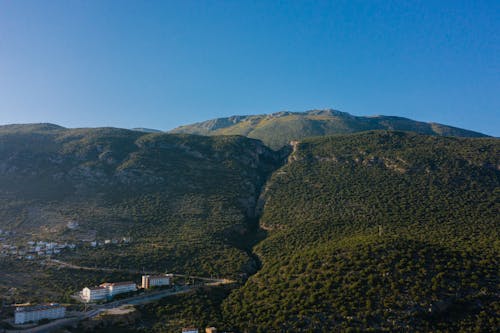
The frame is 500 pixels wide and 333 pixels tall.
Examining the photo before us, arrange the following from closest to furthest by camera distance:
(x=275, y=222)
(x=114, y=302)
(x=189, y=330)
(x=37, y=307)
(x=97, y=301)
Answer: (x=189, y=330) < (x=37, y=307) < (x=114, y=302) < (x=97, y=301) < (x=275, y=222)

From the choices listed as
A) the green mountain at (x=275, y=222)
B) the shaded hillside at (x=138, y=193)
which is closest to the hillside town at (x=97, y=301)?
the green mountain at (x=275, y=222)

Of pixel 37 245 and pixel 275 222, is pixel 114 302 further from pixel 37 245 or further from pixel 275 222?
pixel 275 222

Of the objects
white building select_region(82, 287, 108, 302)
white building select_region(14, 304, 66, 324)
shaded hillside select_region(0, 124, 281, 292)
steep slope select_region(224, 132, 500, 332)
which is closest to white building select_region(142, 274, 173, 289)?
white building select_region(82, 287, 108, 302)

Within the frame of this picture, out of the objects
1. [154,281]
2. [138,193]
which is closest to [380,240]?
[154,281]

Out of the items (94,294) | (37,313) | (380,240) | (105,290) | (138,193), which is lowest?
(37,313)

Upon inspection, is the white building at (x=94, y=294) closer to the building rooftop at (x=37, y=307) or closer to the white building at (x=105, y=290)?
the white building at (x=105, y=290)

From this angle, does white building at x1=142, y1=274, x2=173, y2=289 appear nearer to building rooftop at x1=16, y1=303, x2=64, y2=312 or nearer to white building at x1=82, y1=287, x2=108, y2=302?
white building at x1=82, y1=287, x2=108, y2=302
